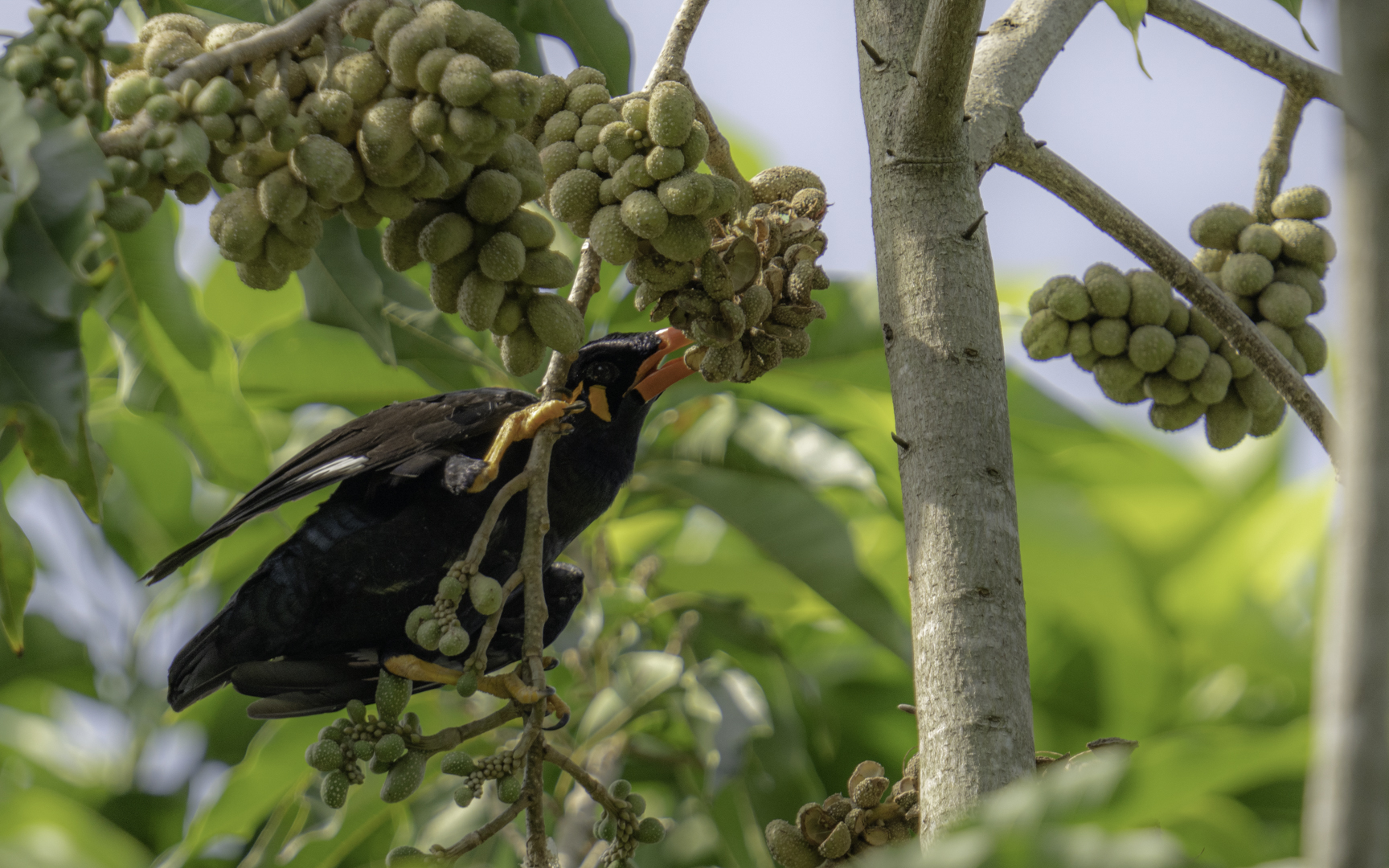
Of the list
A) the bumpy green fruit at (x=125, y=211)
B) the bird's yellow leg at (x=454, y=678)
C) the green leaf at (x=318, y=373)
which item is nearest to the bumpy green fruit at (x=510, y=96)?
the bumpy green fruit at (x=125, y=211)

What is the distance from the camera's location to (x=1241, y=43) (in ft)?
6.36

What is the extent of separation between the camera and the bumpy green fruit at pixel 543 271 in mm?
1368

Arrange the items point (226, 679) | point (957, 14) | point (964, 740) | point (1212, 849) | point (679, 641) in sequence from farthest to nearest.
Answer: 1. point (1212, 849)
2. point (679, 641)
3. point (226, 679)
4. point (957, 14)
5. point (964, 740)

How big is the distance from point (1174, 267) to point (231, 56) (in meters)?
1.25

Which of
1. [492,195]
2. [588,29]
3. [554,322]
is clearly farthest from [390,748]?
[588,29]

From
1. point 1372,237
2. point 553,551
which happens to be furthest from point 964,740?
point 553,551

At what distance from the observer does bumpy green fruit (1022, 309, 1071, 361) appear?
199cm

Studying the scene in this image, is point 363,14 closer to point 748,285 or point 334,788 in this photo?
point 748,285

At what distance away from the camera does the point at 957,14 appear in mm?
1351

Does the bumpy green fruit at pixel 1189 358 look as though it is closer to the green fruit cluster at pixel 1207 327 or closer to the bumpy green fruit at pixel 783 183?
the green fruit cluster at pixel 1207 327

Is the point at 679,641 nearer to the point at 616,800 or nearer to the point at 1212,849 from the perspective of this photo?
the point at 616,800

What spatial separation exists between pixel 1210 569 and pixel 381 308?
4.53m

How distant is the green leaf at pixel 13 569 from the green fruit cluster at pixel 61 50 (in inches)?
18.6

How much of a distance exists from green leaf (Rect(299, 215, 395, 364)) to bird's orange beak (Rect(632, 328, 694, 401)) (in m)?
0.58
